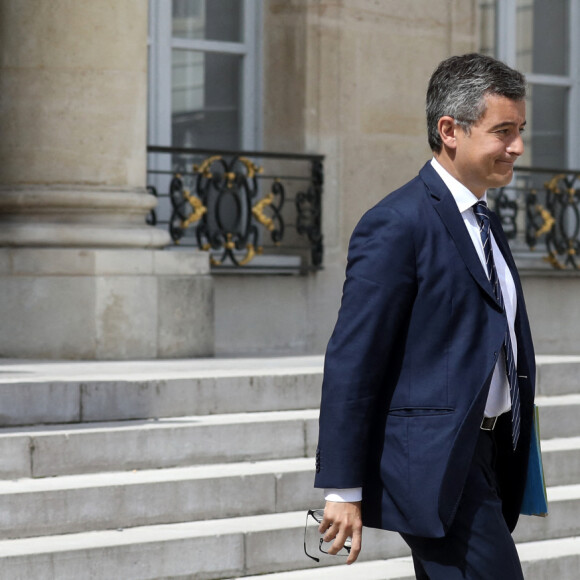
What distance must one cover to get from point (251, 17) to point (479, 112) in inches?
286

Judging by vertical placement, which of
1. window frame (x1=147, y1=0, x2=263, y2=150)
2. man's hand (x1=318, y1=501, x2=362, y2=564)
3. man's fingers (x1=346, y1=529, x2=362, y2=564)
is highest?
window frame (x1=147, y1=0, x2=263, y2=150)

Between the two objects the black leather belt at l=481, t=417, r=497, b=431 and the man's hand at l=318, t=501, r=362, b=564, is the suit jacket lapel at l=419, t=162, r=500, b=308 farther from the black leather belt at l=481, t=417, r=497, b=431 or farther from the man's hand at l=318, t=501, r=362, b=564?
the man's hand at l=318, t=501, r=362, b=564

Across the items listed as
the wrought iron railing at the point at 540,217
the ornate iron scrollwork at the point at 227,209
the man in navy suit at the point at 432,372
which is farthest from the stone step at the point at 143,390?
the wrought iron railing at the point at 540,217

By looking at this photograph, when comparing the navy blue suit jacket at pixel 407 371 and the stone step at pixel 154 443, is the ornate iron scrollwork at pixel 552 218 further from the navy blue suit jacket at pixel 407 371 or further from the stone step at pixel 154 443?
the navy blue suit jacket at pixel 407 371

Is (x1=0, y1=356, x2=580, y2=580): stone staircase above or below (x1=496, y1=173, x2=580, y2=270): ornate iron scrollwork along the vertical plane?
below

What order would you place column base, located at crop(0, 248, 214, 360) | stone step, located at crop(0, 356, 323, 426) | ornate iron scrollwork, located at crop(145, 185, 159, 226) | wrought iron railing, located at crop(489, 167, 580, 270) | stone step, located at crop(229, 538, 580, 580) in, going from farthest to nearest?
wrought iron railing, located at crop(489, 167, 580, 270), ornate iron scrollwork, located at crop(145, 185, 159, 226), column base, located at crop(0, 248, 214, 360), stone step, located at crop(0, 356, 323, 426), stone step, located at crop(229, 538, 580, 580)

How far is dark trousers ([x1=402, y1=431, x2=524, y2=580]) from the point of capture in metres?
2.96

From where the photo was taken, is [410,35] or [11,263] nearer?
[11,263]

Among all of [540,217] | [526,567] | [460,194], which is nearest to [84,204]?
[526,567]

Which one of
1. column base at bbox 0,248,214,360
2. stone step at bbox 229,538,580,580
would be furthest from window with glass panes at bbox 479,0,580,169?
stone step at bbox 229,538,580,580

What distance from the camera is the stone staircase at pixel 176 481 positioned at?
529 cm

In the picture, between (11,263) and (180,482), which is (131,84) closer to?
(11,263)

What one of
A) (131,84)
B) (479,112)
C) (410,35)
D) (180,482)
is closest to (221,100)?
(410,35)

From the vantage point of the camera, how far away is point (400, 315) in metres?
2.98
